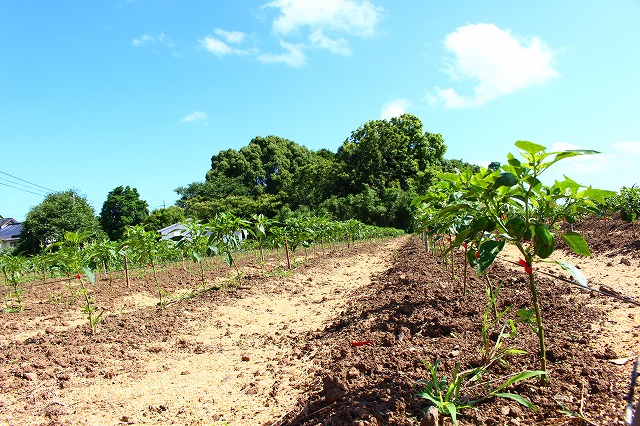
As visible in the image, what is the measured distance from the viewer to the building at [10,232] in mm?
48094

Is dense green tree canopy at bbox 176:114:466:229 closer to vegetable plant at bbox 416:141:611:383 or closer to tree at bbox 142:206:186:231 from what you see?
tree at bbox 142:206:186:231

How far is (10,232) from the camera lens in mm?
50844

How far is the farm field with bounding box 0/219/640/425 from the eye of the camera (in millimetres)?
2066

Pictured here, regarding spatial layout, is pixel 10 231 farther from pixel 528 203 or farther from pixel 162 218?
pixel 528 203

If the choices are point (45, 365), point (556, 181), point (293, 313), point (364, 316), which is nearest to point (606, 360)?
point (556, 181)

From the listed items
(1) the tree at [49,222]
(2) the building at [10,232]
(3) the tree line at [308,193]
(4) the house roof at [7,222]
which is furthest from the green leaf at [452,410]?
(4) the house roof at [7,222]

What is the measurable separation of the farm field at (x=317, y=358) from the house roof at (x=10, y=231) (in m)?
52.7

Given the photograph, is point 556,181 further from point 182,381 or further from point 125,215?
point 125,215

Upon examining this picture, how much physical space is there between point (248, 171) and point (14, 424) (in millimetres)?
44308

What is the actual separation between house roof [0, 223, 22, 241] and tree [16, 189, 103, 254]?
20658 millimetres

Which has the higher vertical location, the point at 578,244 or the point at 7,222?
the point at 7,222

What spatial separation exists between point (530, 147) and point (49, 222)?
121ft

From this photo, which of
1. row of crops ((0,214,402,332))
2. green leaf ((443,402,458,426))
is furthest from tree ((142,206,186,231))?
green leaf ((443,402,458,426))

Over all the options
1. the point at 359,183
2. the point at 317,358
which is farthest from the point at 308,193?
the point at 317,358
